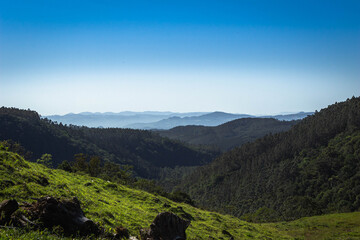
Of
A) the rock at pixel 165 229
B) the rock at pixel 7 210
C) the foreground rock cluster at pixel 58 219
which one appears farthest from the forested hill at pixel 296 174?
the rock at pixel 7 210

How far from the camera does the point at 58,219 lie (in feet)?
41.5


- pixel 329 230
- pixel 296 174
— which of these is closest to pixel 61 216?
pixel 329 230

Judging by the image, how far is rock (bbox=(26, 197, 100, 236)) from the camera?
1244cm

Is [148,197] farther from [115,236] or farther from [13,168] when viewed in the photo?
[115,236]

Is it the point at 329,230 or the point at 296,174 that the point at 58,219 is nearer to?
the point at 329,230

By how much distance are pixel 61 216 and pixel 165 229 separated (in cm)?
554

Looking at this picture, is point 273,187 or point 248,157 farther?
point 248,157

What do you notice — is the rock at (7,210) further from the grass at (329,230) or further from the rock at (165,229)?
the grass at (329,230)

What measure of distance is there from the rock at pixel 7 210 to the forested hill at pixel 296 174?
93.4 metres

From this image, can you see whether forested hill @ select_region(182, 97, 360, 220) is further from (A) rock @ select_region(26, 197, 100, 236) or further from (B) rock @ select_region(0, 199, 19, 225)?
(B) rock @ select_region(0, 199, 19, 225)

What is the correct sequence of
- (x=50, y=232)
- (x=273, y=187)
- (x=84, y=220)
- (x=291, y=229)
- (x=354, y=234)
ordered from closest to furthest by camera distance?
1. (x=50, y=232)
2. (x=84, y=220)
3. (x=354, y=234)
4. (x=291, y=229)
5. (x=273, y=187)

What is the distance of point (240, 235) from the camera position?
32.7 metres

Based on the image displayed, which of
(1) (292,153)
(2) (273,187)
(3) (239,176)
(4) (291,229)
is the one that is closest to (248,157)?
(3) (239,176)

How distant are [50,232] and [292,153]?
547 ft
